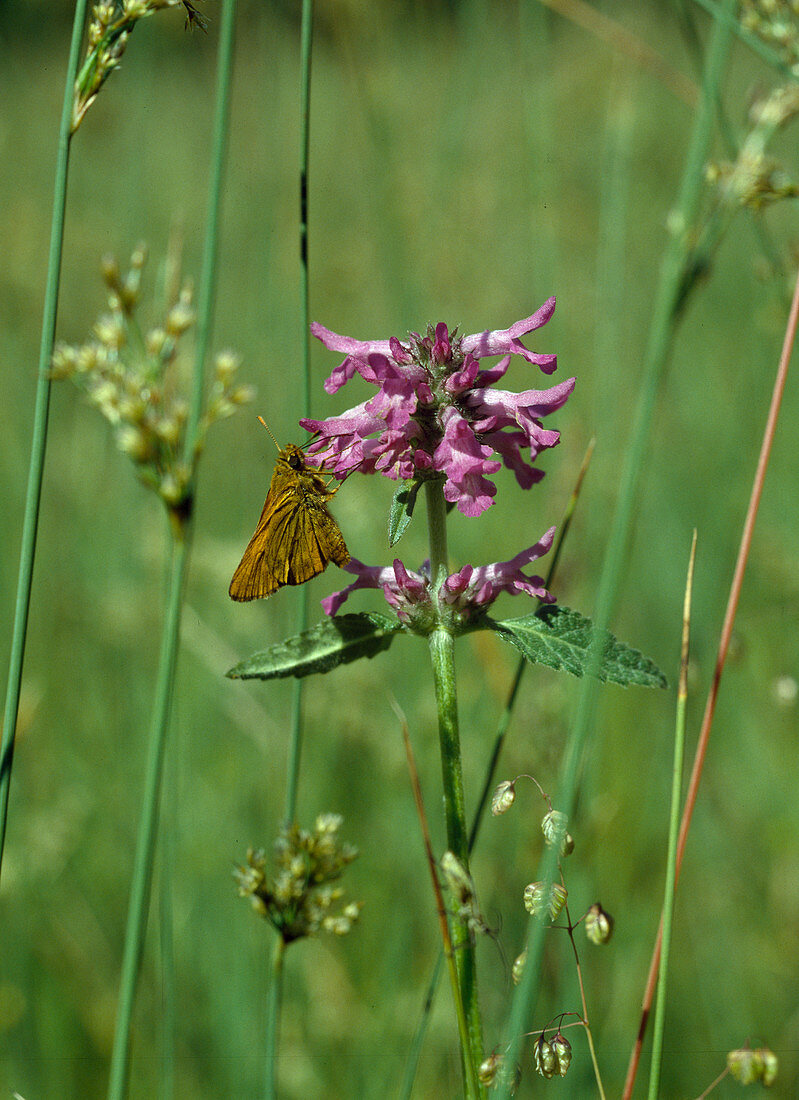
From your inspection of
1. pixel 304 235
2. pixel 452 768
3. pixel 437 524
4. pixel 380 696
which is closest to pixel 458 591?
pixel 437 524

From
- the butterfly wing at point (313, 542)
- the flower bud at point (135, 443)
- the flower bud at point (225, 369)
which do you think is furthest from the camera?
the butterfly wing at point (313, 542)

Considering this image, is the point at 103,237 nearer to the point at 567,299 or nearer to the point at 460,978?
the point at 567,299

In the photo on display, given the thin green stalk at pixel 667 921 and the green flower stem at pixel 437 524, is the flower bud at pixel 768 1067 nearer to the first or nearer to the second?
the thin green stalk at pixel 667 921

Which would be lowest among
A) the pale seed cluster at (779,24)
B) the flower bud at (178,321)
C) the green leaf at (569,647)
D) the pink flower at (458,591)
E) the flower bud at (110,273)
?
the green leaf at (569,647)

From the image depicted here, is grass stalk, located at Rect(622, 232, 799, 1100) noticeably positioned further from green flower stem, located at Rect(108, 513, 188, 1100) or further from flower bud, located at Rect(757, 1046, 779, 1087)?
green flower stem, located at Rect(108, 513, 188, 1100)

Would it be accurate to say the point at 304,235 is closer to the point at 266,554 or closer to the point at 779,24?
the point at 266,554

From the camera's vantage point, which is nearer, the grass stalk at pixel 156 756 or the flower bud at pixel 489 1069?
the grass stalk at pixel 156 756

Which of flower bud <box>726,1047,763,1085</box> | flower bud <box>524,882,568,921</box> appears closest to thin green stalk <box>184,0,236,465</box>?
flower bud <box>524,882,568,921</box>

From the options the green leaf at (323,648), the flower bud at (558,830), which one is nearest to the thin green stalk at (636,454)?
the flower bud at (558,830)
